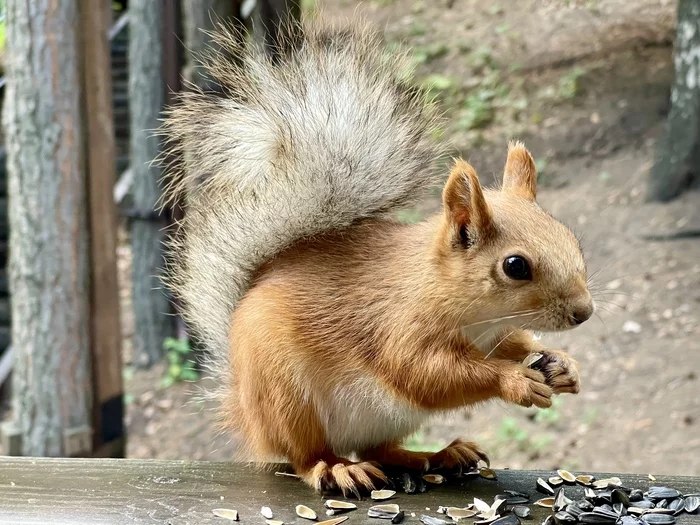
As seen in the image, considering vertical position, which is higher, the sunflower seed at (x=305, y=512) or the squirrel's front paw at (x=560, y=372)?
the squirrel's front paw at (x=560, y=372)

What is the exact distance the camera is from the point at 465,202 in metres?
1.32

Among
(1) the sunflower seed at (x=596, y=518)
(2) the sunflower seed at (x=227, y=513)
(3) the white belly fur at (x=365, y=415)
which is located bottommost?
(1) the sunflower seed at (x=596, y=518)

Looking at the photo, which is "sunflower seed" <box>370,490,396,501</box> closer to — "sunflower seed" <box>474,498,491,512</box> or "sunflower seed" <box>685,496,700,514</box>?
"sunflower seed" <box>474,498,491,512</box>

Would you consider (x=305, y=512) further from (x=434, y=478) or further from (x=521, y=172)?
(x=521, y=172)

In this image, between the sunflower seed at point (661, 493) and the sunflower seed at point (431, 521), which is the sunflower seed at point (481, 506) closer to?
the sunflower seed at point (431, 521)

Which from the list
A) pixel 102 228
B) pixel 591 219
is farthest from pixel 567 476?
pixel 591 219

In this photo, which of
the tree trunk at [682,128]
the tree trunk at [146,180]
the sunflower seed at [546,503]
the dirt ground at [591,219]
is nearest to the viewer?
the sunflower seed at [546,503]

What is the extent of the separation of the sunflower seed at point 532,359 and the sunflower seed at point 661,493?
29 centimetres

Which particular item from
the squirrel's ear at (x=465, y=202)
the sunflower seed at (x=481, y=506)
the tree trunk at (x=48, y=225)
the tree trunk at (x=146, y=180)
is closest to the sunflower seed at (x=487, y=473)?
the sunflower seed at (x=481, y=506)

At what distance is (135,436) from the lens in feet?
13.8

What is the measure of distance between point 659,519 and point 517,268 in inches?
17.1

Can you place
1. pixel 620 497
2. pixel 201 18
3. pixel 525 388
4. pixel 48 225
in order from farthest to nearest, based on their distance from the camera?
1. pixel 201 18
2. pixel 48 225
3. pixel 620 497
4. pixel 525 388

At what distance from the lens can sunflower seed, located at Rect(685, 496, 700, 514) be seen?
1.34 meters

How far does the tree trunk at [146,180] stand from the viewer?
4.17 m
